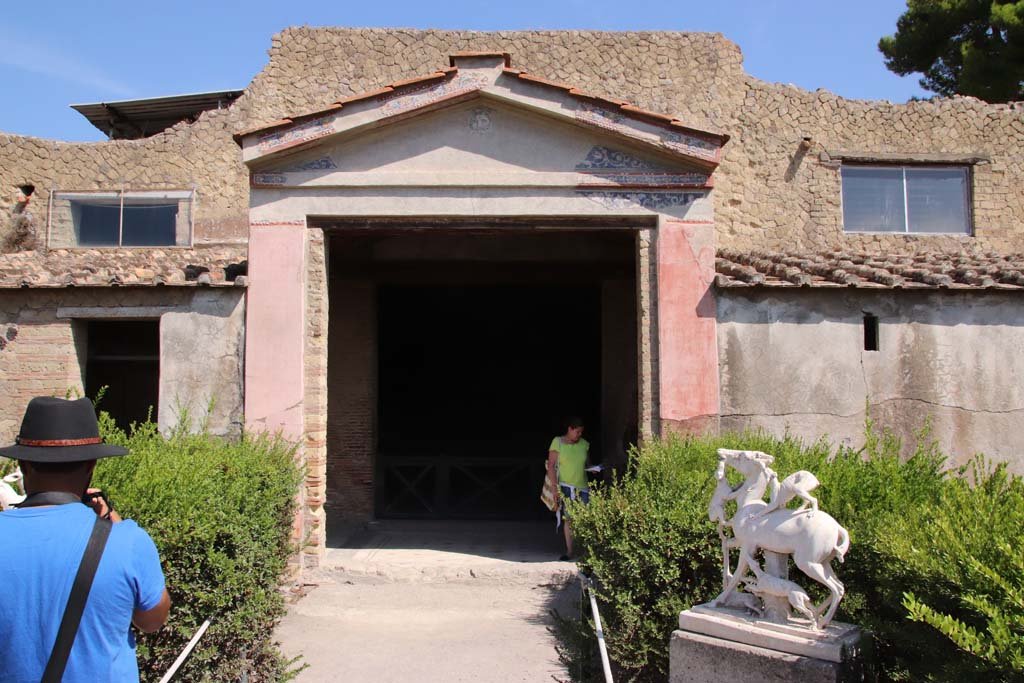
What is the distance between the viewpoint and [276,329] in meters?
8.94

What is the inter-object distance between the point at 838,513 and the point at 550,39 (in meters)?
10.3

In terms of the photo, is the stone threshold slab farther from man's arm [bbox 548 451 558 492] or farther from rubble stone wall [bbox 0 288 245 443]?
rubble stone wall [bbox 0 288 245 443]

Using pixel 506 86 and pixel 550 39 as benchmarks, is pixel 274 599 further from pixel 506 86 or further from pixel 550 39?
pixel 550 39

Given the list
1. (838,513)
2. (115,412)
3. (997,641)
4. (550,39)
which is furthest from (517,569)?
(550,39)

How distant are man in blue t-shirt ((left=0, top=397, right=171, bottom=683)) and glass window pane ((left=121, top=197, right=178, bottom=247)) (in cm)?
1136

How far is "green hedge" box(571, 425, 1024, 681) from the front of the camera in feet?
12.9

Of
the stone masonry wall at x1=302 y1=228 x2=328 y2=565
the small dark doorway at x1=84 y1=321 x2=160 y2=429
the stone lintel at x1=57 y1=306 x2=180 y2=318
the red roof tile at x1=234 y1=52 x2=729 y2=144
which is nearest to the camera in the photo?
the red roof tile at x1=234 y1=52 x2=729 y2=144

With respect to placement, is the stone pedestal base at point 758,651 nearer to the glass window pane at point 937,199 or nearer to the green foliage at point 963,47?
the glass window pane at point 937,199

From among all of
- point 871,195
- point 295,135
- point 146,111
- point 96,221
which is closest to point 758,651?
point 295,135

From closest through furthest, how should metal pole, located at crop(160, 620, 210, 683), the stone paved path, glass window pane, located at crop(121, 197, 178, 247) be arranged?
metal pole, located at crop(160, 620, 210, 683), the stone paved path, glass window pane, located at crop(121, 197, 178, 247)

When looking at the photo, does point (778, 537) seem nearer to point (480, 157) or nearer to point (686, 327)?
point (686, 327)

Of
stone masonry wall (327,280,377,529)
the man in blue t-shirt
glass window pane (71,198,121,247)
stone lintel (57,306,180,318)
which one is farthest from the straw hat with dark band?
glass window pane (71,198,121,247)

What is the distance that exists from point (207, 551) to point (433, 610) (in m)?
3.06

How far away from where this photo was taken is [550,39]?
14000 mm
